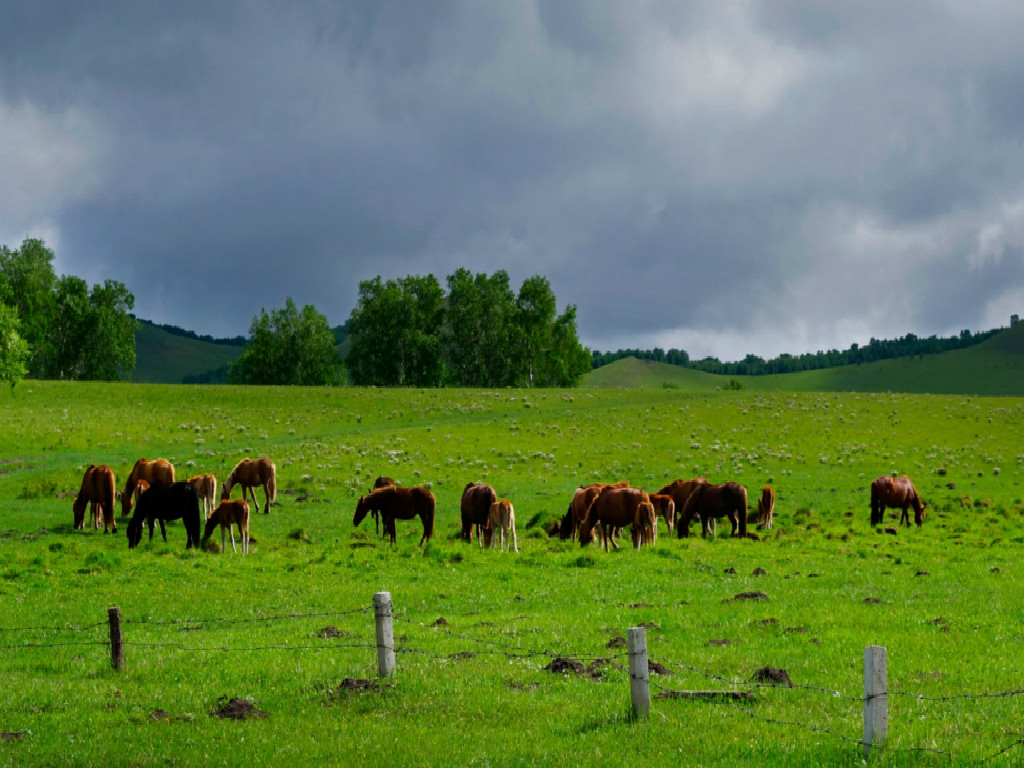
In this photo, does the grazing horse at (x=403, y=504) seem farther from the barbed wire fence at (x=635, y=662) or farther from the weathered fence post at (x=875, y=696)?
the weathered fence post at (x=875, y=696)

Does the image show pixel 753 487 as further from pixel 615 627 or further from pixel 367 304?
pixel 367 304

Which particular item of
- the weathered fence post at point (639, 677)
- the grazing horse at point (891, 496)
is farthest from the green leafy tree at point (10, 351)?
the weathered fence post at point (639, 677)

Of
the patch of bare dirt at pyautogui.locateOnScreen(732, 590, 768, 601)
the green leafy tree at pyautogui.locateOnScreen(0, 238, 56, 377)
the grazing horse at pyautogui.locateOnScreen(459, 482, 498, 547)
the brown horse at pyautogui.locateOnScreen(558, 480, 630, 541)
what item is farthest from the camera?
the green leafy tree at pyautogui.locateOnScreen(0, 238, 56, 377)

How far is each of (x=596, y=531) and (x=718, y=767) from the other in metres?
20.8

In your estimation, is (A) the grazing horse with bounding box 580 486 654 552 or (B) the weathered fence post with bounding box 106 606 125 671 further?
(A) the grazing horse with bounding box 580 486 654 552

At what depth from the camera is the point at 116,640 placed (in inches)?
504

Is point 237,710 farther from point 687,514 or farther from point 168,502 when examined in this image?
point 687,514

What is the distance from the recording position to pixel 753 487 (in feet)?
146

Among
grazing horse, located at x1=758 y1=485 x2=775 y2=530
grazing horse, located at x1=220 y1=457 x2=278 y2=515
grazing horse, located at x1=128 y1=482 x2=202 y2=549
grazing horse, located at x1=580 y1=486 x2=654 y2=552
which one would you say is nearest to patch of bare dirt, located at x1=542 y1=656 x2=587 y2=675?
grazing horse, located at x1=580 y1=486 x2=654 y2=552

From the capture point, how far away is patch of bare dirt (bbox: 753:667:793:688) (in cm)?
1153

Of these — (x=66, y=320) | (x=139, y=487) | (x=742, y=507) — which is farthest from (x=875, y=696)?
(x=66, y=320)

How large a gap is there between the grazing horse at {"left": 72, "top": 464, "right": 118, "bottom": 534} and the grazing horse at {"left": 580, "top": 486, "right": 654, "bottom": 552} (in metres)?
17.3

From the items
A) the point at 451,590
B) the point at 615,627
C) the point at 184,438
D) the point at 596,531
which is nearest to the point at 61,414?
the point at 184,438

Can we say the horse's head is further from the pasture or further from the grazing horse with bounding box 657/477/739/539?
the grazing horse with bounding box 657/477/739/539
